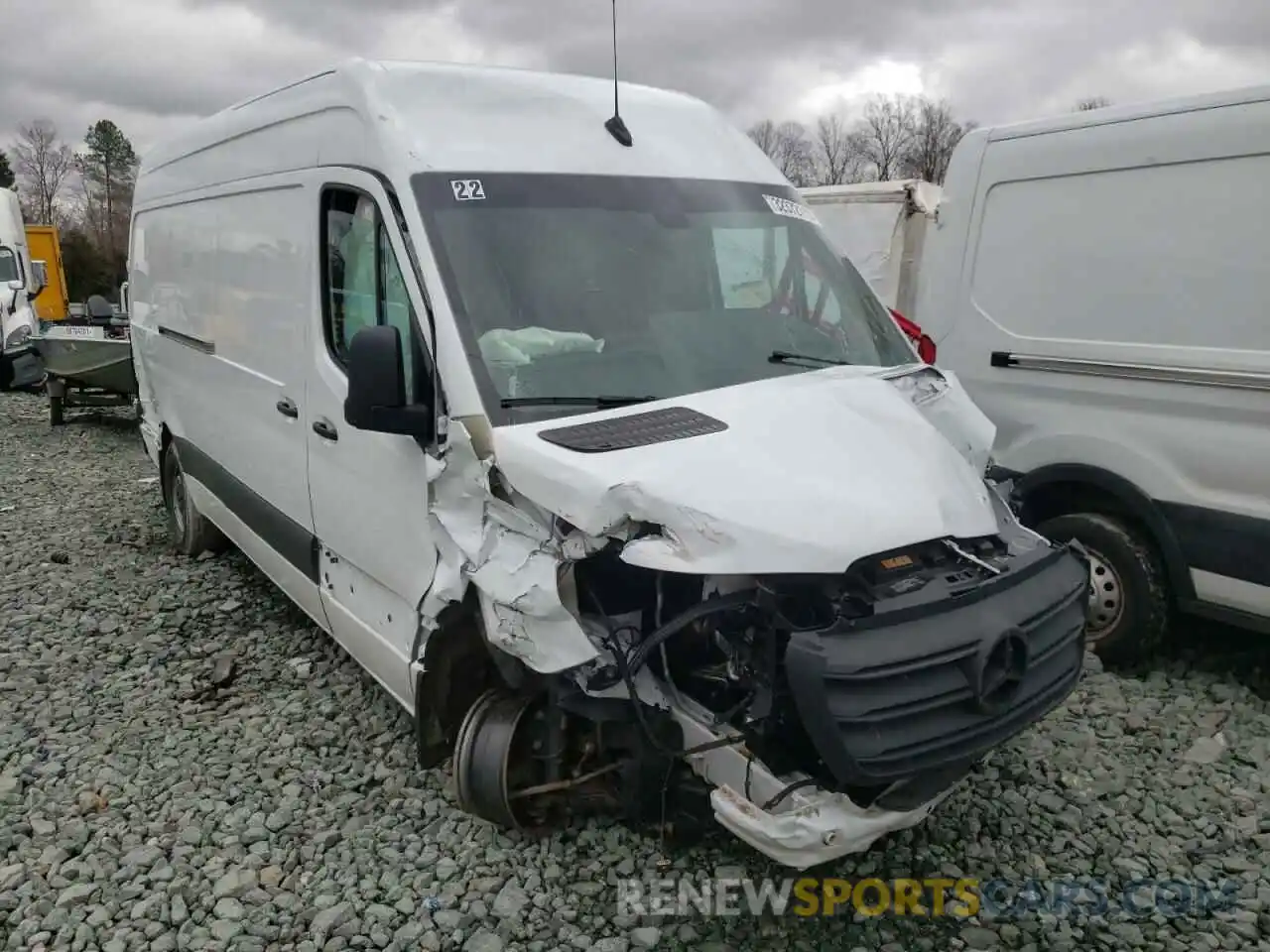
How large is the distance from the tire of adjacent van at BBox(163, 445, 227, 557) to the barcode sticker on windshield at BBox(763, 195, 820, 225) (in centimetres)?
429

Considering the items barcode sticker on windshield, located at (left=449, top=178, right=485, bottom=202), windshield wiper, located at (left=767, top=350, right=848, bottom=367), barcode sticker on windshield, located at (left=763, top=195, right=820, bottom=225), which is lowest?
windshield wiper, located at (left=767, top=350, right=848, bottom=367)

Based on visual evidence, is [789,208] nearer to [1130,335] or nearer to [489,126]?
[489,126]

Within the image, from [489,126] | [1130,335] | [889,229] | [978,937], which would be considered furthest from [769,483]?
[889,229]

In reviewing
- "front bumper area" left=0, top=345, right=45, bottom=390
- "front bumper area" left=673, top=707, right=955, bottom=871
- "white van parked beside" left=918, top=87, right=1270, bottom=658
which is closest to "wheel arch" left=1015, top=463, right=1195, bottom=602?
"white van parked beside" left=918, top=87, right=1270, bottom=658

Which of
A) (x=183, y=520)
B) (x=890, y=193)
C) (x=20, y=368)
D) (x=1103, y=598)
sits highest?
(x=890, y=193)

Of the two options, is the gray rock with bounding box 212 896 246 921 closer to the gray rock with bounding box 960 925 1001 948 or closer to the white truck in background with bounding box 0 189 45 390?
the gray rock with bounding box 960 925 1001 948

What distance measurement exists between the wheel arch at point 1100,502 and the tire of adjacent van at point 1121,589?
0.23 ft

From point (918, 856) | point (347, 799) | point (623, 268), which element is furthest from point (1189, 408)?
point (347, 799)

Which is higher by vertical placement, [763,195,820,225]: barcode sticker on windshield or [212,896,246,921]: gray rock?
[763,195,820,225]: barcode sticker on windshield

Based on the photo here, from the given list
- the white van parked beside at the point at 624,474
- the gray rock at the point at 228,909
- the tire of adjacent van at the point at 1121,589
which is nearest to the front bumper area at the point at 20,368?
the white van parked beside at the point at 624,474

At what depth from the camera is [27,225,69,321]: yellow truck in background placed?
22266 millimetres

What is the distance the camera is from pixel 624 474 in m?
2.69

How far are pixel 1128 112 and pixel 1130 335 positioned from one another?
107 cm

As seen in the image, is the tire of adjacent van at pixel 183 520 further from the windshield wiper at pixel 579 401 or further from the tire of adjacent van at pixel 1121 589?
the tire of adjacent van at pixel 1121 589
